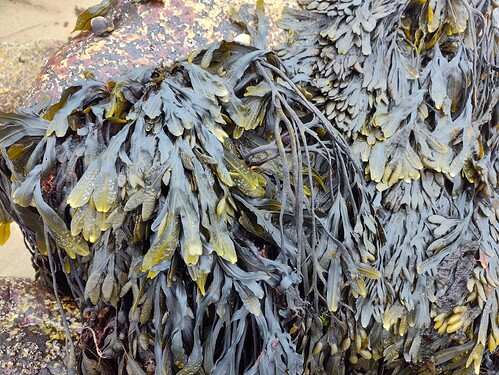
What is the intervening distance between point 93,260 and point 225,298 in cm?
44

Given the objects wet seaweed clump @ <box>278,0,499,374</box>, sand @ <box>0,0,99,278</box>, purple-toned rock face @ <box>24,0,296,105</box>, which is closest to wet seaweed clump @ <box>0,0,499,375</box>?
wet seaweed clump @ <box>278,0,499,374</box>

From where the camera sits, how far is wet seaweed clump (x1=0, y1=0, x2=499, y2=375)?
4.73 ft

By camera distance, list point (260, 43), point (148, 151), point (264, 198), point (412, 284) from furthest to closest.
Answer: point (260, 43), point (412, 284), point (264, 198), point (148, 151)

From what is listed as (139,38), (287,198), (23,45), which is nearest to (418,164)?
(287,198)

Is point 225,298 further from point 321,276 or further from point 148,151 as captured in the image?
point 148,151

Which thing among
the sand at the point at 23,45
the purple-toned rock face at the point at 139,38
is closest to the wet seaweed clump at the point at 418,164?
the purple-toned rock face at the point at 139,38

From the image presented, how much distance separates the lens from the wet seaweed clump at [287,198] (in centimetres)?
144

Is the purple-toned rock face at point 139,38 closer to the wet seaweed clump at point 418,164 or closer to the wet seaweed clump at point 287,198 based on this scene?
the wet seaweed clump at point 287,198

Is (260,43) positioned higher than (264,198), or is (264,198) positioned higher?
(260,43)

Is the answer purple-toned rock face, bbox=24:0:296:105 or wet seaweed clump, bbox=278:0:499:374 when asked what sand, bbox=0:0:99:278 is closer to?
purple-toned rock face, bbox=24:0:296:105

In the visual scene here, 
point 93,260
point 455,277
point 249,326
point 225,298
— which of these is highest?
point 93,260

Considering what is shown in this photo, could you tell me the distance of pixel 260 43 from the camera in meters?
1.83

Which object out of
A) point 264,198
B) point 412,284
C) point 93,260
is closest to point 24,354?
point 93,260

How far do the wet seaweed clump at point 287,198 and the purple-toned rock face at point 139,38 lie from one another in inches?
5.8
